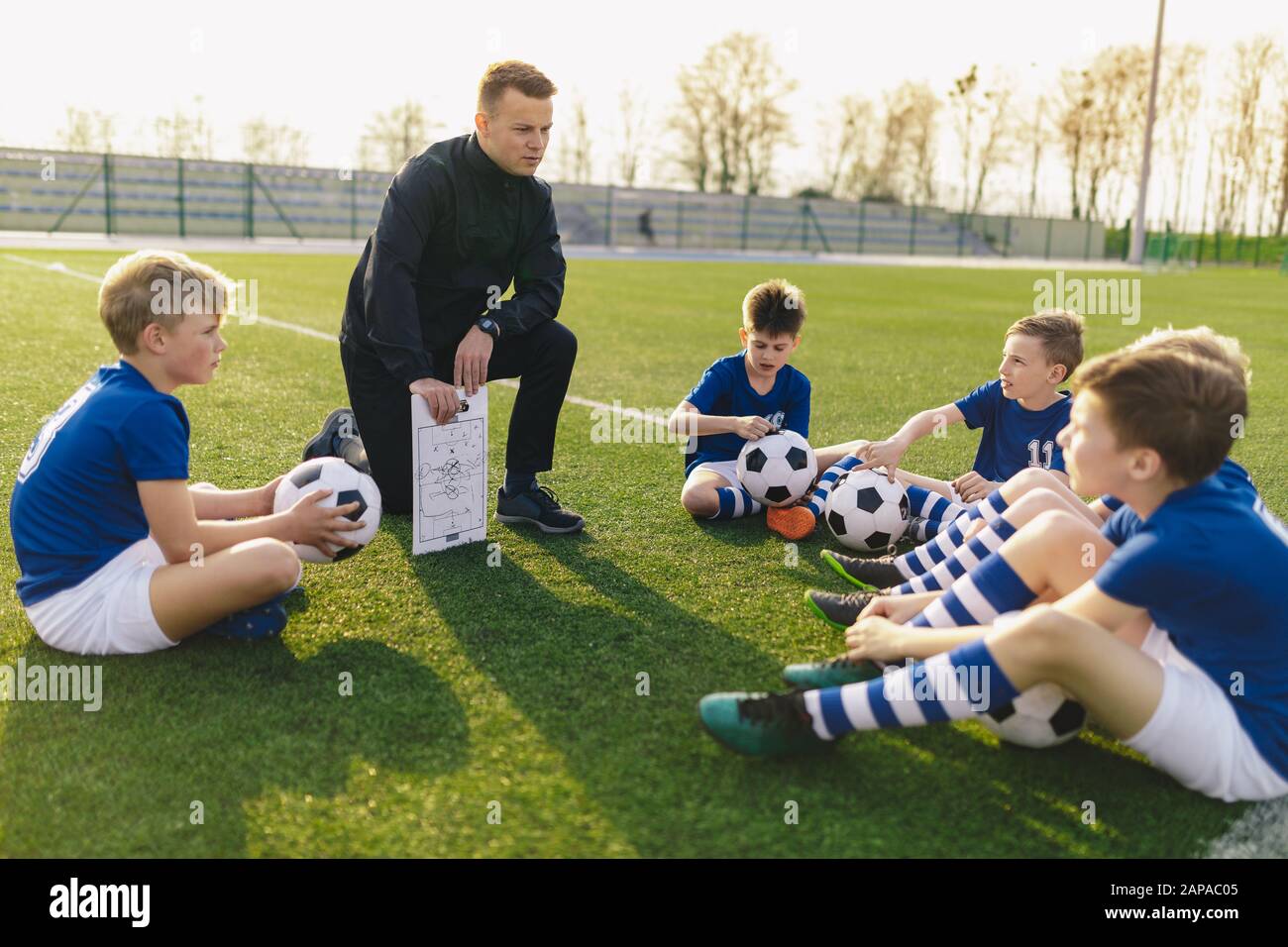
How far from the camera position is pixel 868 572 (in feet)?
13.5

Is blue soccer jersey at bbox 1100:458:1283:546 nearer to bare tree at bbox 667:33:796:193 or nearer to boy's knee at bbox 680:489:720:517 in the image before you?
boy's knee at bbox 680:489:720:517

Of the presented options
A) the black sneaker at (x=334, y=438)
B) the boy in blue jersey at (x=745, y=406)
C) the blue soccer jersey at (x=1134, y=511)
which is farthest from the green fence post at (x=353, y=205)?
the blue soccer jersey at (x=1134, y=511)

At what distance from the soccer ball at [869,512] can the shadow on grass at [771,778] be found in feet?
4.21

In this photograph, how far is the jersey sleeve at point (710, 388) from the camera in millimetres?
5344

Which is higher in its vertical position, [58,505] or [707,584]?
[58,505]

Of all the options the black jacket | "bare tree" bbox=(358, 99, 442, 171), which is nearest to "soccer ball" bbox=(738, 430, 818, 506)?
the black jacket

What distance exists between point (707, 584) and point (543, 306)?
5.43 feet

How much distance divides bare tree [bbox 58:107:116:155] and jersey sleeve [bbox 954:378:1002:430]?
42.7 m

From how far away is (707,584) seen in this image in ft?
13.6

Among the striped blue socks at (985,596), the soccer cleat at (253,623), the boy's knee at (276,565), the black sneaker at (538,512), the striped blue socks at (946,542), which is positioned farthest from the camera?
the black sneaker at (538,512)

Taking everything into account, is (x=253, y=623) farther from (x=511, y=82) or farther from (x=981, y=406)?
(x=981, y=406)

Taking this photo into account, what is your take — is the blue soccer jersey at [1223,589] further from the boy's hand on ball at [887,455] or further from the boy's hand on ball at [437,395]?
A: the boy's hand on ball at [437,395]
